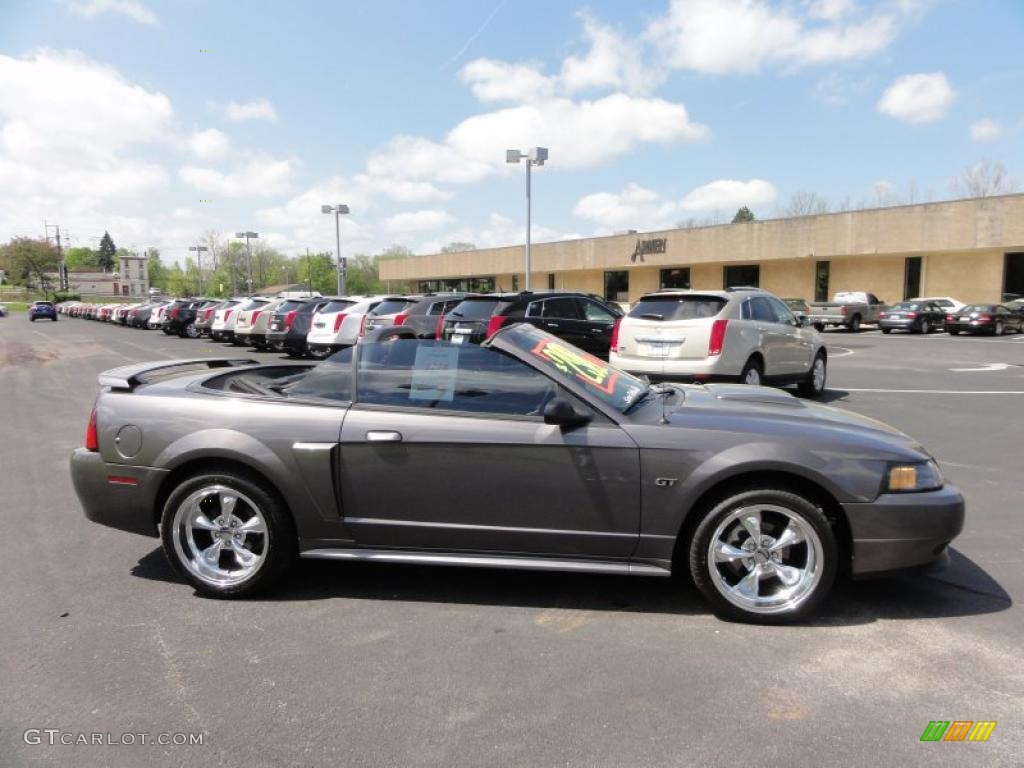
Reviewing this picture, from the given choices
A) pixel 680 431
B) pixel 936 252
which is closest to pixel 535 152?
pixel 936 252

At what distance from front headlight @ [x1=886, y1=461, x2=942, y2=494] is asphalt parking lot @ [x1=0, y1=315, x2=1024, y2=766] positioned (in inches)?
17.9

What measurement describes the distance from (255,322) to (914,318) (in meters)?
25.4

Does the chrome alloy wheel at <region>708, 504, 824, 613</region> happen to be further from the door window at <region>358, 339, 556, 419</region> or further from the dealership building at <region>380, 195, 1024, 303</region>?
the dealership building at <region>380, 195, 1024, 303</region>

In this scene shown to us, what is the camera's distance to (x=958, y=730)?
8.74 feet

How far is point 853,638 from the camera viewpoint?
11.1 ft

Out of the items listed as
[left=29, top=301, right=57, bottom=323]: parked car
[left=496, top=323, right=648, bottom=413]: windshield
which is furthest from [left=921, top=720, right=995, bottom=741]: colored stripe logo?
[left=29, top=301, right=57, bottom=323]: parked car

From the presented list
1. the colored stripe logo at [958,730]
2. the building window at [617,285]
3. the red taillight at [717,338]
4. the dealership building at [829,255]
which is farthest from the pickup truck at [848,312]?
the colored stripe logo at [958,730]

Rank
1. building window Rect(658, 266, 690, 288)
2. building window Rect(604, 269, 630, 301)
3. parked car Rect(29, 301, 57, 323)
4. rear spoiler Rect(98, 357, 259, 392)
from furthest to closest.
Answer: parked car Rect(29, 301, 57, 323)
building window Rect(604, 269, 630, 301)
building window Rect(658, 266, 690, 288)
rear spoiler Rect(98, 357, 259, 392)

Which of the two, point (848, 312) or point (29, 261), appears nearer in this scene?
point (848, 312)

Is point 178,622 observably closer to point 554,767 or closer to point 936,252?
point 554,767

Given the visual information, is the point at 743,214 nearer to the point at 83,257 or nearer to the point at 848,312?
the point at 848,312

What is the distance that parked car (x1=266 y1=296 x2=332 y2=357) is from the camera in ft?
59.7

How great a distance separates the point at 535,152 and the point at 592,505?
25.1 metres

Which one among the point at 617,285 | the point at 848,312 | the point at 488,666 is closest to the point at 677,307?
the point at 488,666
